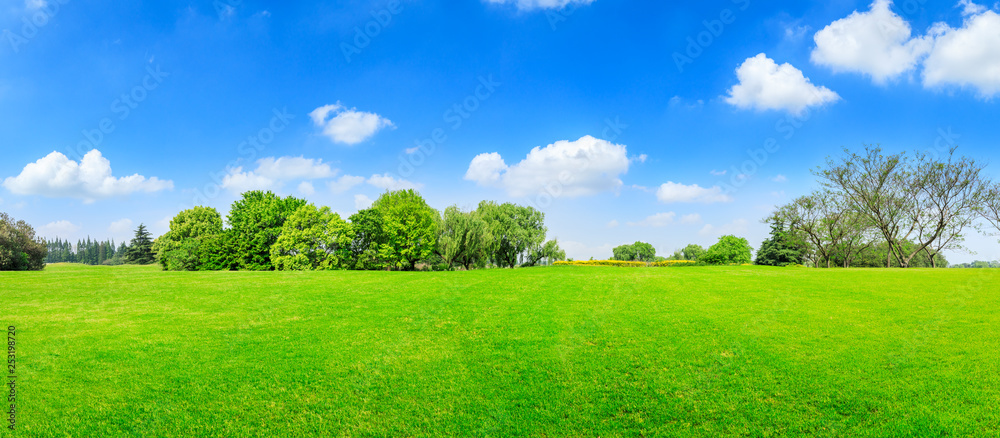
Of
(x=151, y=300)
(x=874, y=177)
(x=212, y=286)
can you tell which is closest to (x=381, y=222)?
(x=212, y=286)

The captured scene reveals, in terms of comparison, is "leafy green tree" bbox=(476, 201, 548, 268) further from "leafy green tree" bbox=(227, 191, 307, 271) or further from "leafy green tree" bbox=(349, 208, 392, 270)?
"leafy green tree" bbox=(227, 191, 307, 271)

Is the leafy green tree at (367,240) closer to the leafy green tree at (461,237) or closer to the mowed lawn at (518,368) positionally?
the leafy green tree at (461,237)

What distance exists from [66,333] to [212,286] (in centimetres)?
1012

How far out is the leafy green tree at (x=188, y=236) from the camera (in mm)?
43750

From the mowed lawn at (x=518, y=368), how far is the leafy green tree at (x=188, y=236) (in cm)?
3410

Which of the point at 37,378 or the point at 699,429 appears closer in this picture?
the point at 699,429

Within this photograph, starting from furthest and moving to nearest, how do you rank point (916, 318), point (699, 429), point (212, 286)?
1. point (212, 286)
2. point (916, 318)
3. point (699, 429)

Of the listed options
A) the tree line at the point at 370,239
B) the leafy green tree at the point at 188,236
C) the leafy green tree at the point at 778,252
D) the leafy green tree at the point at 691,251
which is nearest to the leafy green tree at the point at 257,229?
the tree line at the point at 370,239

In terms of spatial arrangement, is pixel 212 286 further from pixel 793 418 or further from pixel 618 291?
pixel 793 418

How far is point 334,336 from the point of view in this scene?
988 cm

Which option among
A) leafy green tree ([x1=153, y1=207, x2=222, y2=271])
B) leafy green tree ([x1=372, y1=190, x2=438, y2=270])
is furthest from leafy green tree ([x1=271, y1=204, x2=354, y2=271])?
leafy green tree ([x1=153, y1=207, x2=222, y2=271])

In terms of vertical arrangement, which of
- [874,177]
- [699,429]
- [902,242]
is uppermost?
[874,177]

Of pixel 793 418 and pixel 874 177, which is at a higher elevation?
pixel 874 177

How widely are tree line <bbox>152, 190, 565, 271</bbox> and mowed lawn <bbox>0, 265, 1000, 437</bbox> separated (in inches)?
937
